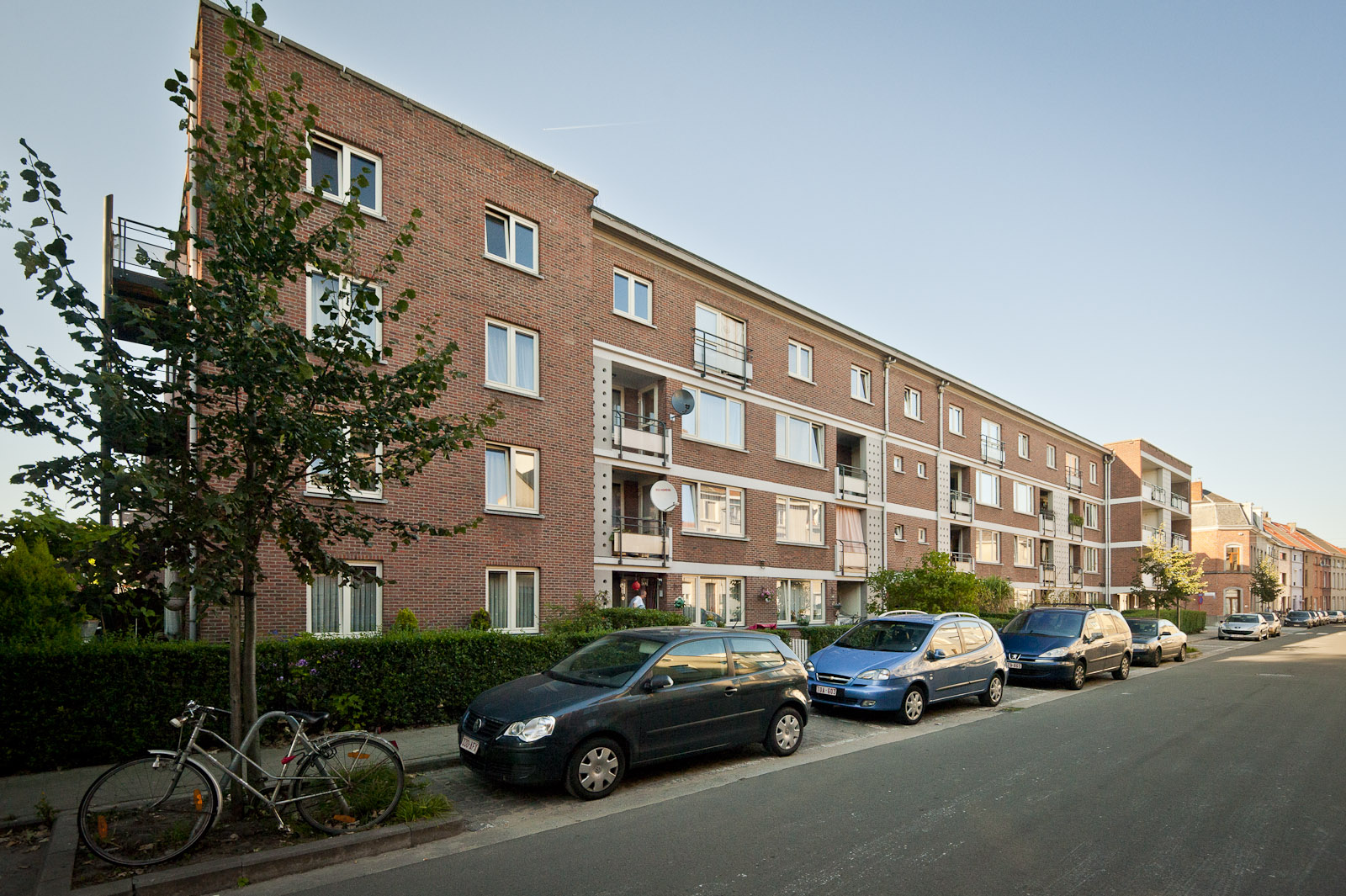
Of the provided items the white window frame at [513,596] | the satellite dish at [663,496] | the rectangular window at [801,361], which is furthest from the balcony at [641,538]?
the rectangular window at [801,361]

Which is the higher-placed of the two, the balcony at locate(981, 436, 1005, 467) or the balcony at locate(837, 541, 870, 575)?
the balcony at locate(981, 436, 1005, 467)

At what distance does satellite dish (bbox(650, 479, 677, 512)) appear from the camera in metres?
18.2

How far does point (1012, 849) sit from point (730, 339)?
17.3 metres

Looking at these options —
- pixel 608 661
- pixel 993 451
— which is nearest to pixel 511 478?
pixel 608 661

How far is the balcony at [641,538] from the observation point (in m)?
18.2

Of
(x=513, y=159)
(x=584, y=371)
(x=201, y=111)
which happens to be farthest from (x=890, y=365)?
(x=201, y=111)

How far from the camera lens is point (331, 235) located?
21.5ft

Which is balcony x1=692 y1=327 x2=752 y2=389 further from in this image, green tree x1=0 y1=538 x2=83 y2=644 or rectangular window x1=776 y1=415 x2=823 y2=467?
green tree x1=0 y1=538 x2=83 y2=644

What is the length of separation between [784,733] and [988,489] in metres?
28.6

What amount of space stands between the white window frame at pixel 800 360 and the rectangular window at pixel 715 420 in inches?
120

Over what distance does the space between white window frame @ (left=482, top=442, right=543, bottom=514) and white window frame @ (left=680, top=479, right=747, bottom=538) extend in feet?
16.5

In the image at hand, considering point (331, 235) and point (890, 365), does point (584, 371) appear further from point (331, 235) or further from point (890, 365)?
point (890, 365)

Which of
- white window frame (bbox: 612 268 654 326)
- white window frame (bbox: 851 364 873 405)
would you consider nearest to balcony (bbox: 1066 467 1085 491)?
white window frame (bbox: 851 364 873 405)

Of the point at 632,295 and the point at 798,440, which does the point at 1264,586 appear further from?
the point at 632,295
